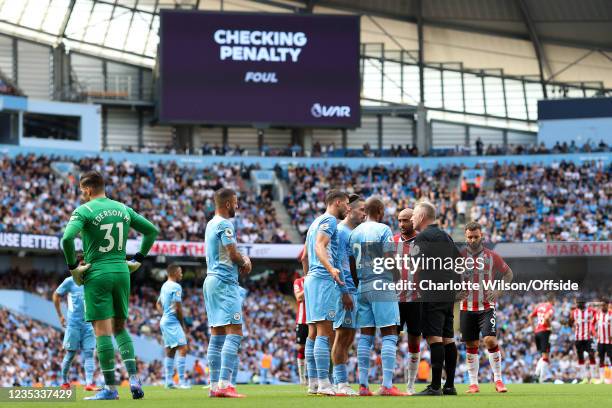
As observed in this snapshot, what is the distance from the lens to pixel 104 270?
13.7 meters

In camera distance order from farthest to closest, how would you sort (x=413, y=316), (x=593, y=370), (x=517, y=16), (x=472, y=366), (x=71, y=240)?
(x=517, y=16) < (x=593, y=370) < (x=472, y=366) < (x=413, y=316) < (x=71, y=240)

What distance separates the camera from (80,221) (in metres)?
13.6

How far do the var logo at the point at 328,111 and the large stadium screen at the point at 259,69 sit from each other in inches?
2.0

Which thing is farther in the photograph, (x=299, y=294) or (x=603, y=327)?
(x=603, y=327)

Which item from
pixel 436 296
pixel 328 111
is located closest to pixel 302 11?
pixel 328 111

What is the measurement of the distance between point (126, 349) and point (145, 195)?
41.5 meters

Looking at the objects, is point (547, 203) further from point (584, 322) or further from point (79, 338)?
point (79, 338)

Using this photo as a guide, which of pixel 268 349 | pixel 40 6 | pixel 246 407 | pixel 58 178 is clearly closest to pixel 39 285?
pixel 58 178

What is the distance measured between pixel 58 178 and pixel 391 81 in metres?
22.0

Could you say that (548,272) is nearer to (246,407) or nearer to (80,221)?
(246,407)

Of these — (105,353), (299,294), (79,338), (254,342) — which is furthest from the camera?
(254,342)

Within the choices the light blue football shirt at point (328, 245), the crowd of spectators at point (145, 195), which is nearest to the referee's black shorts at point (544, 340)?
the light blue football shirt at point (328, 245)

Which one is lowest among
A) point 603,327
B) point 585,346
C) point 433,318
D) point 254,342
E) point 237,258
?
Result: point 254,342

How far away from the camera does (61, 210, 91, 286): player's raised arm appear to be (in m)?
13.2
